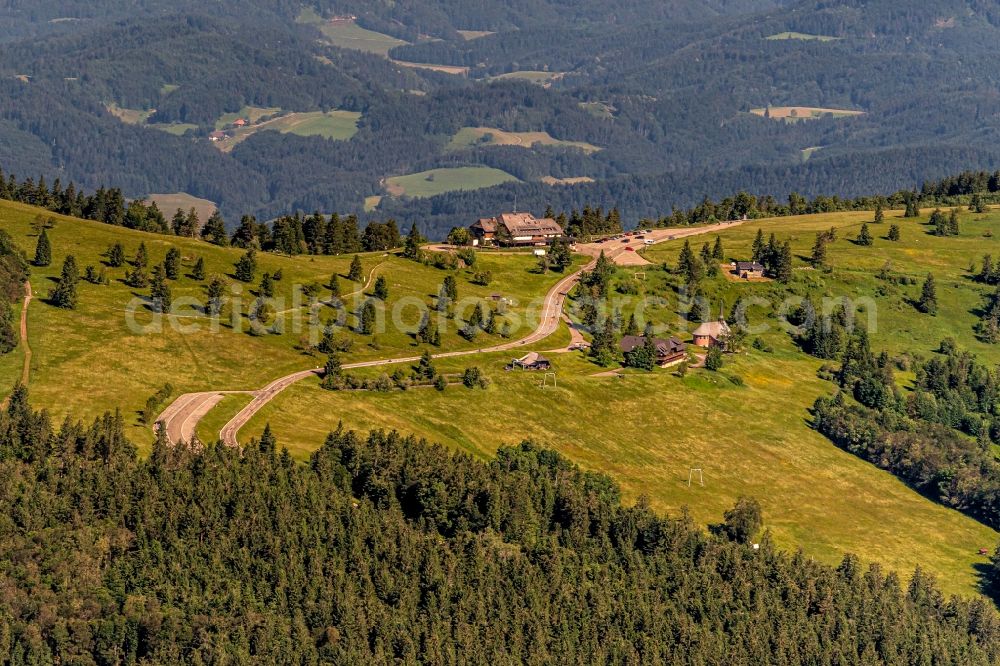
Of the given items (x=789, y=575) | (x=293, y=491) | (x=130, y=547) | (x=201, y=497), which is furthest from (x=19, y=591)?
(x=789, y=575)

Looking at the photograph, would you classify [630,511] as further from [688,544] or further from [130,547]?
[130,547]

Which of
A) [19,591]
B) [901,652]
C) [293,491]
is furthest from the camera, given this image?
[901,652]

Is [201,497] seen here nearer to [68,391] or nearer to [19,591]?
[19,591]

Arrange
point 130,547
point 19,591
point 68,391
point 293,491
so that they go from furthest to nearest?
1. point 68,391
2. point 293,491
3. point 130,547
4. point 19,591

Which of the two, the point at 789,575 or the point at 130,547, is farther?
the point at 789,575

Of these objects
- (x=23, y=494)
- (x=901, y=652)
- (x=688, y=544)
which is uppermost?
(x=23, y=494)

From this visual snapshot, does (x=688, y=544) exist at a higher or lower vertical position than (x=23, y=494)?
lower
